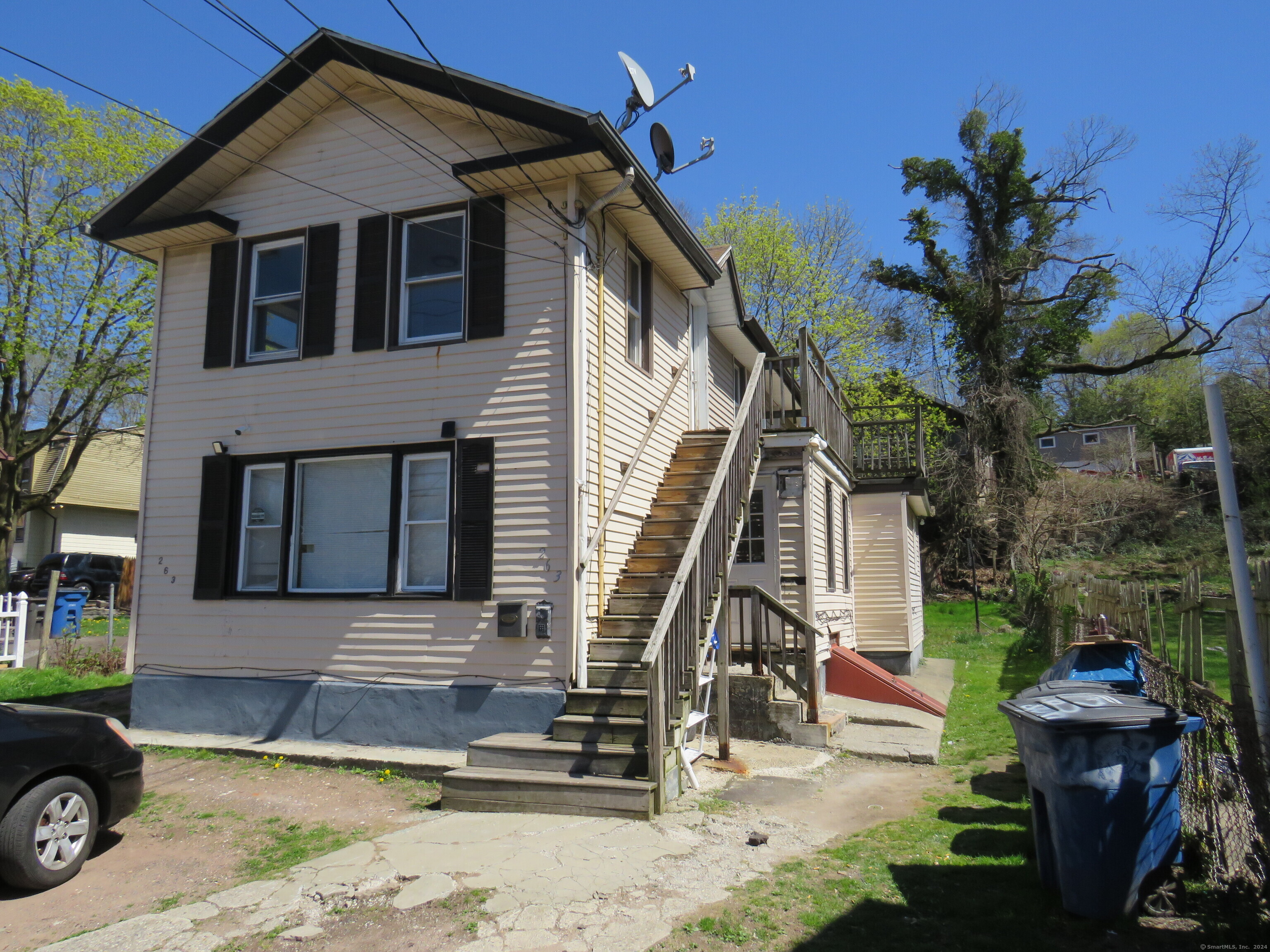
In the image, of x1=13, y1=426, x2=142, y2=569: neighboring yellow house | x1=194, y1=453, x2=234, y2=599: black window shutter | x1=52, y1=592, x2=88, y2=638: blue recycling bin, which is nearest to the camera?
x1=194, y1=453, x2=234, y2=599: black window shutter

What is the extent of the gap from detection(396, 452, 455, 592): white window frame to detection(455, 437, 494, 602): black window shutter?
196mm

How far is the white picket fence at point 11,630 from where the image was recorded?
47.5ft

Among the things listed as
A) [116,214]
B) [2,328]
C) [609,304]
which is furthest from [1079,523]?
[2,328]

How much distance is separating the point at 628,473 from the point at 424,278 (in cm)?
309

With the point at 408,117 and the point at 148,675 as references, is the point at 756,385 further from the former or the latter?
the point at 148,675

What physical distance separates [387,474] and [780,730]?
5121 millimetres

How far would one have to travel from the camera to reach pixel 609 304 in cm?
915

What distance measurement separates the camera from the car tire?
5.13 metres

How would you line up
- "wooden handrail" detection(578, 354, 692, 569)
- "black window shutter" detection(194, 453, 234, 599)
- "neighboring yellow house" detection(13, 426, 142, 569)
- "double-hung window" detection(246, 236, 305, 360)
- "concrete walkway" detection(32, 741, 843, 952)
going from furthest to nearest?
"neighboring yellow house" detection(13, 426, 142, 569)
"double-hung window" detection(246, 236, 305, 360)
"black window shutter" detection(194, 453, 234, 599)
"wooden handrail" detection(578, 354, 692, 569)
"concrete walkway" detection(32, 741, 843, 952)

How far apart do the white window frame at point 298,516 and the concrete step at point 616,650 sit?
2.47 m

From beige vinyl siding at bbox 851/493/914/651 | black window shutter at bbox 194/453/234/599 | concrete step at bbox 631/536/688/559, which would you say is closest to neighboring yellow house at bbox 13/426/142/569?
black window shutter at bbox 194/453/234/599

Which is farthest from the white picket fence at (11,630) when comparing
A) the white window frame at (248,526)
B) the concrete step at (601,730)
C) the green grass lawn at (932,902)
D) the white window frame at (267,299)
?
the green grass lawn at (932,902)

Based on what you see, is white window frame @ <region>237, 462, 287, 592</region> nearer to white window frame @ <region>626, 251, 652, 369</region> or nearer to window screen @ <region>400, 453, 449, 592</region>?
window screen @ <region>400, 453, 449, 592</region>

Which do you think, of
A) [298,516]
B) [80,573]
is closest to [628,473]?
[298,516]
